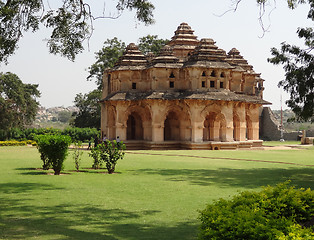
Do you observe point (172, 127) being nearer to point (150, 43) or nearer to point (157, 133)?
point (157, 133)

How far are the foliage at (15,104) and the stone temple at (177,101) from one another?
15.6 metres

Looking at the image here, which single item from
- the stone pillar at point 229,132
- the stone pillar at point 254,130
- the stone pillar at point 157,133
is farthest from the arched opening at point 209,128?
the stone pillar at point 254,130

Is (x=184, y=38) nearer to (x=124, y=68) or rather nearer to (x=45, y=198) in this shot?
(x=124, y=68)

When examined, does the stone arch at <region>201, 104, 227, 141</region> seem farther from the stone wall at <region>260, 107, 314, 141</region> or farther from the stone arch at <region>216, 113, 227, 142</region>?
the stone wall at <region>260, 107, 314, 141</region>

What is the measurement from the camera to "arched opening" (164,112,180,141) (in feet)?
125

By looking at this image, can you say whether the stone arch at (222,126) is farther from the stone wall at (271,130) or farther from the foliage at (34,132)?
the stone wall at (271,130)

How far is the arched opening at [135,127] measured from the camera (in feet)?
130

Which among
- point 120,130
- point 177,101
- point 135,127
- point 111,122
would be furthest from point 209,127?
point 111,122

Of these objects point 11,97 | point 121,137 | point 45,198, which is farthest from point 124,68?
point 45,198

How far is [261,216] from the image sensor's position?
4.77 m

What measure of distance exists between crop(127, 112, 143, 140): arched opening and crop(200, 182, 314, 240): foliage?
33605mm

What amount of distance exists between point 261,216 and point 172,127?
111 ft

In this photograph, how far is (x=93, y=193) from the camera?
37.5ft

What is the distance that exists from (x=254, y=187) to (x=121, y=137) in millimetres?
24147
